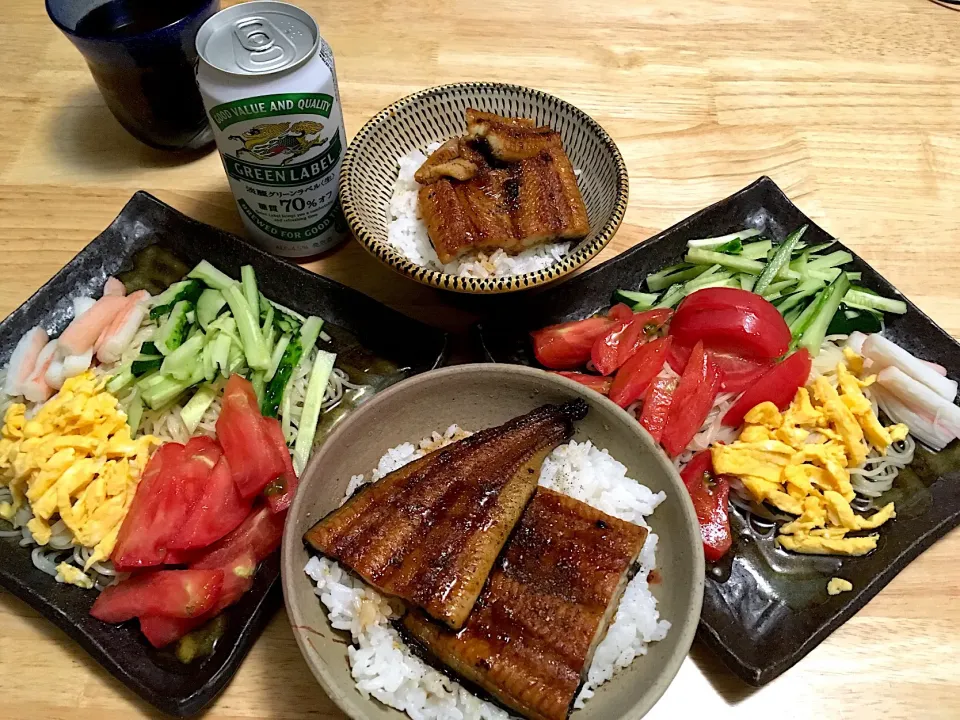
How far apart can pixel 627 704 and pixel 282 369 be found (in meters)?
1.36

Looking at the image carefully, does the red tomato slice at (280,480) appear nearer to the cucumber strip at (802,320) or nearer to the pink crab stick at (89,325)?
the pink crab stick at (89,325)

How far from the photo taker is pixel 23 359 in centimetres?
220

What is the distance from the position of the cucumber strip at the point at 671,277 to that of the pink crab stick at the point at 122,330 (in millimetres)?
1655

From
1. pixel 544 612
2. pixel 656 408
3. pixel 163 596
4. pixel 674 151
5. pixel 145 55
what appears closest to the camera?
pixel 544 612

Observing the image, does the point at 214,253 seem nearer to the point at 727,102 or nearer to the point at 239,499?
the point at 239,499

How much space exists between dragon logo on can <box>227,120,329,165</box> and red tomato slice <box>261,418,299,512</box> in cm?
79

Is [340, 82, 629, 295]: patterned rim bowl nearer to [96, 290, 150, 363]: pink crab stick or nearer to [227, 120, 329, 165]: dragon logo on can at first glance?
[227, 120, 329, 165]: dragon logo on can

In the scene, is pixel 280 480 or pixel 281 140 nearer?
pixel 280 480

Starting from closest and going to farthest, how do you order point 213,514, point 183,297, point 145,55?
point 213,514 → point 183,297 → point 145,55

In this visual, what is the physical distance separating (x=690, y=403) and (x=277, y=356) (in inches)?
49.0

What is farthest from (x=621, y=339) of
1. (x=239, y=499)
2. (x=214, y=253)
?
(x=214, y=253)

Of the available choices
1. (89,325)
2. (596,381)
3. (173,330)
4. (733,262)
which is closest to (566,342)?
(596,381)

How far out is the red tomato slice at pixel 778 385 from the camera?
7.06 feet

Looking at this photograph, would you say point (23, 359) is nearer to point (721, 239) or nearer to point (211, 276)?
point (211, 276)
